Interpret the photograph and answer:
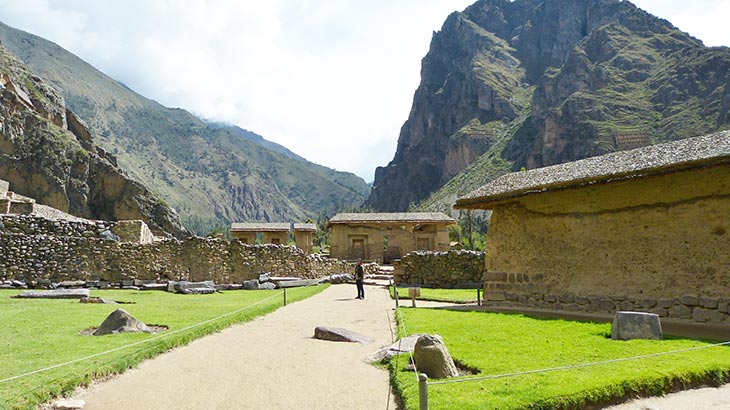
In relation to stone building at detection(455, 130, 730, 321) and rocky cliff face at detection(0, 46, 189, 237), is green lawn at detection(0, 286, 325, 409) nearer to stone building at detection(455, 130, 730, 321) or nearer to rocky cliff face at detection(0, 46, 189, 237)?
stone building at detection(455, 130, 730, 321)

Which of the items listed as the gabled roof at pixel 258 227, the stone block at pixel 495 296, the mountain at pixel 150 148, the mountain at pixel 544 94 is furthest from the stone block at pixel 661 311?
the mountain at pixel 150 148

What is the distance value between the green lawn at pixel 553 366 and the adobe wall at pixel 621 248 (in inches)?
90.4

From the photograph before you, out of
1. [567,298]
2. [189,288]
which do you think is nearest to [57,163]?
[189,288]

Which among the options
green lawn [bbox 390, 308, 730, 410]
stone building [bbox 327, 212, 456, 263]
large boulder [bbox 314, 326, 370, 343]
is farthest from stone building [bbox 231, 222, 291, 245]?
green lawn [bbox 390, 308, 730, 410]

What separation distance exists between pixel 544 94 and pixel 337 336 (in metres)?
135

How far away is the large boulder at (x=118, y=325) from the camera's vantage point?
29.0 feet

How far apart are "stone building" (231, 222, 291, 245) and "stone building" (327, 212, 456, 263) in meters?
6.56

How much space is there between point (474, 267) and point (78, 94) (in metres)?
186

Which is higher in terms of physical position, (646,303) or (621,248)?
(621,248)

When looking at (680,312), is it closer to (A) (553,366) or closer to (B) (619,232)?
(B) (619,232)

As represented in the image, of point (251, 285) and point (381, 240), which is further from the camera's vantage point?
point (381, 240)

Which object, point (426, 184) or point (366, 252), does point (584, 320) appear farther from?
point (426, 184)

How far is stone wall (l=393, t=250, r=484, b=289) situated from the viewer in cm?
2298

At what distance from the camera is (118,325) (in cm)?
899
